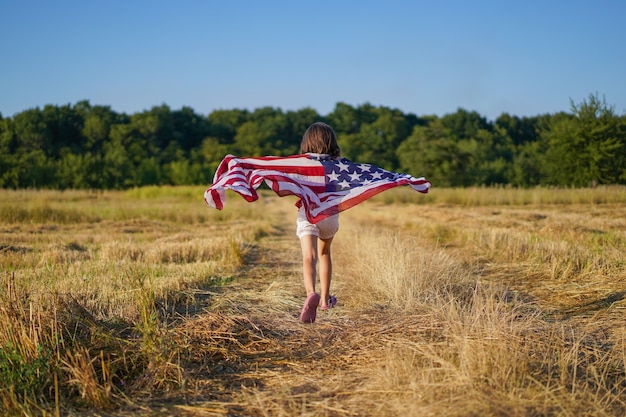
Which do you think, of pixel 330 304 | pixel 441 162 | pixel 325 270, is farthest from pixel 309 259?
pixel 441 162

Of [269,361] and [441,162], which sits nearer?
[269,361]

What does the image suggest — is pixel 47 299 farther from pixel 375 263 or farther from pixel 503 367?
pixel 375 263

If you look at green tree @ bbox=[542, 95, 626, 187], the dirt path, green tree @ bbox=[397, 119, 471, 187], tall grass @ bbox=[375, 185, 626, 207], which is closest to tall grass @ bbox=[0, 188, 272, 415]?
the dirt path

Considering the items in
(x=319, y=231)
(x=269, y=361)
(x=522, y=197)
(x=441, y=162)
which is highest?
(x=441, y=162)

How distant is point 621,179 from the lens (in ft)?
119

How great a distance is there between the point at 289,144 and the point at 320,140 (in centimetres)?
7896

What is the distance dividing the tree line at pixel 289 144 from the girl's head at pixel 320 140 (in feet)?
113

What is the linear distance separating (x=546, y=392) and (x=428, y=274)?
11.8ft

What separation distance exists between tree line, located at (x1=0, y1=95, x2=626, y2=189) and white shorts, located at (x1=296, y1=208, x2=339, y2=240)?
3462 cm

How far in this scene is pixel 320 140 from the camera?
5.50 meters

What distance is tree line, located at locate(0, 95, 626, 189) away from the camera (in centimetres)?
3753

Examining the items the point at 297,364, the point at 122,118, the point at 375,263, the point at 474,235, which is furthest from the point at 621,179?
the point at 122,118

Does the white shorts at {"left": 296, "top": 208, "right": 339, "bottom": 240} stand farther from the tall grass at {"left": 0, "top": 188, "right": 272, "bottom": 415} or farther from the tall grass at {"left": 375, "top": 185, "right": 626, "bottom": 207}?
the tall grass at {"left": 375, "top": 185, "right": 626, "bottom": 207}

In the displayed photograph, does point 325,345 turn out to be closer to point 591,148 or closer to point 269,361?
point 269,361
